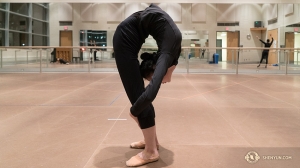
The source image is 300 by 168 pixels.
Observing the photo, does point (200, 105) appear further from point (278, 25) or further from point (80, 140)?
point (278, 25)

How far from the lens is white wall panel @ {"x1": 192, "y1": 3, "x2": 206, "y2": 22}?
1833 cm

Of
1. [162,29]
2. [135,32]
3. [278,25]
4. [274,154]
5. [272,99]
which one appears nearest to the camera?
[162,29]

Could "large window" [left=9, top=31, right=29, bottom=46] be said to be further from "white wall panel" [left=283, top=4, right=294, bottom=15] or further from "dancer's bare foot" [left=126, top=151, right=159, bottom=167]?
"dancer's bare foot" [left=126, top=151, right=159, bottom=167]

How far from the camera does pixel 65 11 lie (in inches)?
663

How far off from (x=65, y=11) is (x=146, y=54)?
15.9 meters

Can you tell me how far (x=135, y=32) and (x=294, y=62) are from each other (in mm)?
12833

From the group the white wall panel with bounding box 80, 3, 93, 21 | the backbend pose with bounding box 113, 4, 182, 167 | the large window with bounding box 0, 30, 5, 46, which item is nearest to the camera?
the backbend pose with bounding box 113, 4, 182, 167

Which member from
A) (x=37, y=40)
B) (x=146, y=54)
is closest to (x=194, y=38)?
(x=37, y=40)

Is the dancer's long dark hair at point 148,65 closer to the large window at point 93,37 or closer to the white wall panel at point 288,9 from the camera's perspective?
the large window at point 93,37

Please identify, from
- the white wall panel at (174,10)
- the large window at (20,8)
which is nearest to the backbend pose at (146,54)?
the white wall panel at (174,10)

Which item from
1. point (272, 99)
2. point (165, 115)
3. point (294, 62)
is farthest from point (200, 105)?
point (294, 62)

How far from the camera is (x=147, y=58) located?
7.57 ft

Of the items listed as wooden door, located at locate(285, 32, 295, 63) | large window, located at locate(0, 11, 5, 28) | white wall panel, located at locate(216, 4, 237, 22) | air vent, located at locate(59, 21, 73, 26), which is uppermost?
white wall panel, located at locate(216, 4, 237, 22)

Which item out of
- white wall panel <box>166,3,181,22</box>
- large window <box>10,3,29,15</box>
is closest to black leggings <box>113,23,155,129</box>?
white wall panel <box>166,3,181,22</box>
